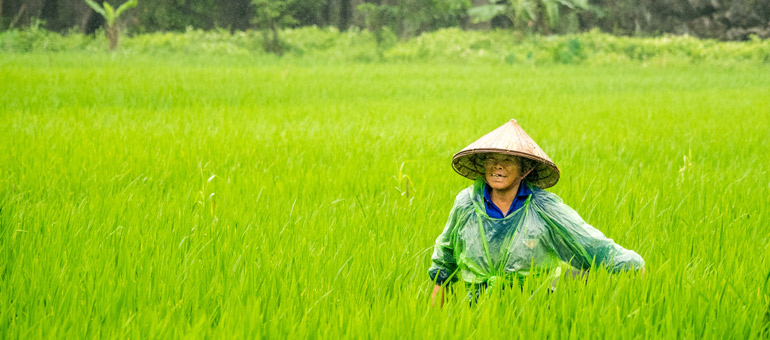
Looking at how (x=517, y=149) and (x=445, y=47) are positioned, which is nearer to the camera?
(x=517, y=149)

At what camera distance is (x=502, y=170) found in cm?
135

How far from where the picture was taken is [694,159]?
13.7ft

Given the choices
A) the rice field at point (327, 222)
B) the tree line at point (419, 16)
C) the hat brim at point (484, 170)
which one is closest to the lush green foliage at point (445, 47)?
the tree line at point (419, 16)

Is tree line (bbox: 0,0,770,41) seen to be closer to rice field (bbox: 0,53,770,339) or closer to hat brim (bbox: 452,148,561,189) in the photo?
rice field (bbox: 0,53,770,339)

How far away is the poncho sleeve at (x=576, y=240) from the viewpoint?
1355 millimetres

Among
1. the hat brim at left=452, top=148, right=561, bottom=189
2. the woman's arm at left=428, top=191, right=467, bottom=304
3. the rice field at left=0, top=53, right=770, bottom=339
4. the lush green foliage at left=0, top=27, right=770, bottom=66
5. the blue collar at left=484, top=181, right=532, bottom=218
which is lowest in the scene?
the lush green foliage at left=0, top=27, right=770, bottom=66

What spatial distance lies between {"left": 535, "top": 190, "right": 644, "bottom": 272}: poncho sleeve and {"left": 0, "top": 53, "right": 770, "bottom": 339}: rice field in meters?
0.04

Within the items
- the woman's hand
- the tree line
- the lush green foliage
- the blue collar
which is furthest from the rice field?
the tree line

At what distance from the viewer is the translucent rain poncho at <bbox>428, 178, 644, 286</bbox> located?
1365 mm

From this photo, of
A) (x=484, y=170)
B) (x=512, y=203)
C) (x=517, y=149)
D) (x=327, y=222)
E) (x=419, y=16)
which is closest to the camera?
(x=517, y=149)

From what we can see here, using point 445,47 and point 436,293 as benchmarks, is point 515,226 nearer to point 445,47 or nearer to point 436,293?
point 436,293

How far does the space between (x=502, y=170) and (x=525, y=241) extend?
0.15 meters

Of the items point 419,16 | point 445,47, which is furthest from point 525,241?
point 419,16

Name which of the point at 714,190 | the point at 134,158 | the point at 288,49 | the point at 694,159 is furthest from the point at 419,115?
the point at 288,49
